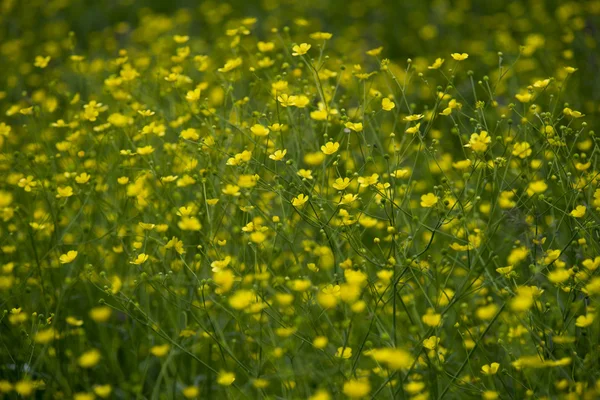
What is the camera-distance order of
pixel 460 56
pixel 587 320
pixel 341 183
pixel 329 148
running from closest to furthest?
pixel 587 320 → pixel 341 183 → pixel 329 148 → pixel 460 56

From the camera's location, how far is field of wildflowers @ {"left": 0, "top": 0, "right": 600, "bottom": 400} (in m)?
1.68

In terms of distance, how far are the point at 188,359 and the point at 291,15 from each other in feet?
13.4

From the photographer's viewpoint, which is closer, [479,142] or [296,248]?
[479,142]

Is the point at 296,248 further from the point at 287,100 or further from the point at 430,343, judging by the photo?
the point at 430,343

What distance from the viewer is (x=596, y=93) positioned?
3.55 m

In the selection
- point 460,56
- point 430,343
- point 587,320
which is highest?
point 460,56

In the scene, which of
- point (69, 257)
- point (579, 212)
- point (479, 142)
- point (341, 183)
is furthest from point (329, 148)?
point (69, 257)

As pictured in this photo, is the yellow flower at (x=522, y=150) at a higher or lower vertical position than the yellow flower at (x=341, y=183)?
higher

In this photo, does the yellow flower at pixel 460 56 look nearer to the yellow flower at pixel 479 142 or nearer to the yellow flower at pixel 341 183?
the yellow flower at pixel 479 142

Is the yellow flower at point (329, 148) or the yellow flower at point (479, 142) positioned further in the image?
the yellow flower at point (329, 148)

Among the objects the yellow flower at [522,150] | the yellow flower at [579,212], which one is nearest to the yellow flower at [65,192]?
the yellow flower at [522,150]

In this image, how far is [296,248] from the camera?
2402mm

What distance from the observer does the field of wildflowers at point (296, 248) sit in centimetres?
168

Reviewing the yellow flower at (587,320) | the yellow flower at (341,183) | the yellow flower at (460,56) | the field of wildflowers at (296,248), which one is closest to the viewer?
the yellow flower at (587,320)
